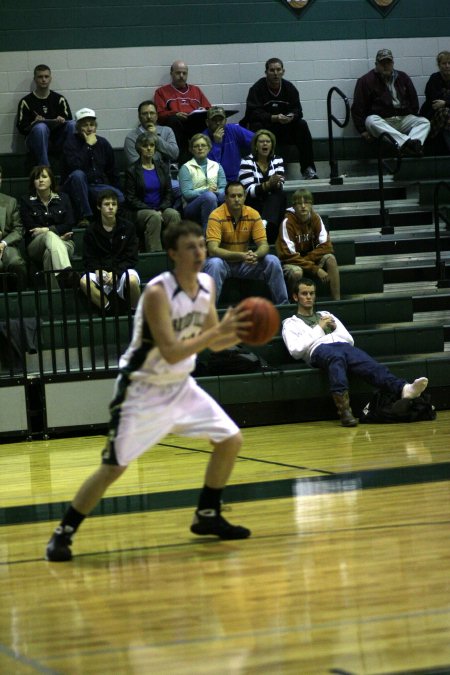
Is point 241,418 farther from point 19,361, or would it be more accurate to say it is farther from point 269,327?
point 269,327

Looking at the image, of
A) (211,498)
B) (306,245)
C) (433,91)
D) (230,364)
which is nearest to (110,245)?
(230,364)

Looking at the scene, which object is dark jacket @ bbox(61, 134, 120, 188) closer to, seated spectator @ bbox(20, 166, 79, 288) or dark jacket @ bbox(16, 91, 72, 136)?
seated spectator @ bbox(20, 166, 79, 288)

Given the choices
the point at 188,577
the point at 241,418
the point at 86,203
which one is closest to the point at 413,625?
the point at 188,577

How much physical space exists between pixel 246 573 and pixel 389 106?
8728 millimetres

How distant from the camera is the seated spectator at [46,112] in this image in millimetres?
11062

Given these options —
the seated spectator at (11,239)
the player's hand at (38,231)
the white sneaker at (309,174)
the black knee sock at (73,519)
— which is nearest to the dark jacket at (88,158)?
the seated spectator at (11,239)

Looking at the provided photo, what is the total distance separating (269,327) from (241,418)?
14.8 ft

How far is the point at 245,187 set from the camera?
10.6m

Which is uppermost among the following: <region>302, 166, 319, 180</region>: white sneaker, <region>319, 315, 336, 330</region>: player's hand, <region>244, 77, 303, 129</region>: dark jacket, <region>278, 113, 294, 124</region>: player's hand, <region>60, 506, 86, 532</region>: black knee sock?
<region>244, 77, 303, 129</region>: dark jacket

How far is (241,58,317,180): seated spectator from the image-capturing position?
38.2 feet

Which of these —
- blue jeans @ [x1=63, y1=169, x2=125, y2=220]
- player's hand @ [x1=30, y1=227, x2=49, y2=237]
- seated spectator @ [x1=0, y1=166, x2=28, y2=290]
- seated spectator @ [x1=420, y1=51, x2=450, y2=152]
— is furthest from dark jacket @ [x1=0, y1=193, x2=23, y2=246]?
seated spectator @ [x1=420, y1=51, x2=450, y2=152]

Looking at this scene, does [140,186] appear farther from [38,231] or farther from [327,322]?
[327,322]

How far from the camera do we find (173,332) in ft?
15.0

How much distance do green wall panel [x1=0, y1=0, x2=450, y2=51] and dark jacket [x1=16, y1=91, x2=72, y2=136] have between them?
824 millimetres
